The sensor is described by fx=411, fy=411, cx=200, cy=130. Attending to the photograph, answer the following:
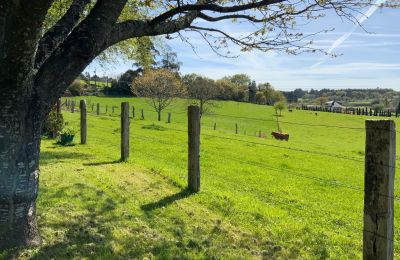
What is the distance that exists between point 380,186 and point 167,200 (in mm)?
4353

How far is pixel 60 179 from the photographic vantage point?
29.3 ft

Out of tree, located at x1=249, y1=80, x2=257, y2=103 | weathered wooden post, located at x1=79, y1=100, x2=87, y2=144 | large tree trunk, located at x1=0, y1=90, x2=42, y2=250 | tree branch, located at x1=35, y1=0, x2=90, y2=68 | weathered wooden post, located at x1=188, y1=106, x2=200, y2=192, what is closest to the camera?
large tree trunk, located at x1=0, y1=90, x2=42, y2=250

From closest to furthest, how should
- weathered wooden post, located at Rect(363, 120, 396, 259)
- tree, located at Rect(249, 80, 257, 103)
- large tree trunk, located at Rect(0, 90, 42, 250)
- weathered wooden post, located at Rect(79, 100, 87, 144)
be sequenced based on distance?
weathered wooden post, located at Rect(363, 120, 396, 259)
large tree trunk, located at Rect(0, 90, 42, 250)
weathered wooden post, located at Rect(79, 100, 87, 144)
tree, located at Rect(249, 80, 257, 103)

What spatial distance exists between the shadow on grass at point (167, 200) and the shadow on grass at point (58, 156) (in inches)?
185

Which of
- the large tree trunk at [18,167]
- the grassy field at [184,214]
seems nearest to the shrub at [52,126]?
the grassy field at [184,214]

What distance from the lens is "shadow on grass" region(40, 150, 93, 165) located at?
11643mm

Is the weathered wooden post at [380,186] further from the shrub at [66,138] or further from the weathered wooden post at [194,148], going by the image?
the shrub at [66,138]

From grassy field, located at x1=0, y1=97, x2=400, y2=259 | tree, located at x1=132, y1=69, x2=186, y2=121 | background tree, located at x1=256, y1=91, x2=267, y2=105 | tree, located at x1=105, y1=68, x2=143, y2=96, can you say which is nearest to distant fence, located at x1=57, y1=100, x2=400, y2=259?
grassy field, located at x1=0, y1=97, x2=400, y2=259

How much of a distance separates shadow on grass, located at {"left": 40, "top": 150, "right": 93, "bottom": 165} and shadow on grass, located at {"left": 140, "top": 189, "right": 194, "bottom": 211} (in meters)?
4.71

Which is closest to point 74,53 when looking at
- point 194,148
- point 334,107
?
point 194,148

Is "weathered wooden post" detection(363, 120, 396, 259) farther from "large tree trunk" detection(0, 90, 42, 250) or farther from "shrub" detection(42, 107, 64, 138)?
"shrub" detection(42, 107, 64, 138)

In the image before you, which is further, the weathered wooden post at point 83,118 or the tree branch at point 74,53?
the weathered wooden post at point 83,118

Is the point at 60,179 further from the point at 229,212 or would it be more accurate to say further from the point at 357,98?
the point at 357,98

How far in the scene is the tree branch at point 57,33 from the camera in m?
5.03
